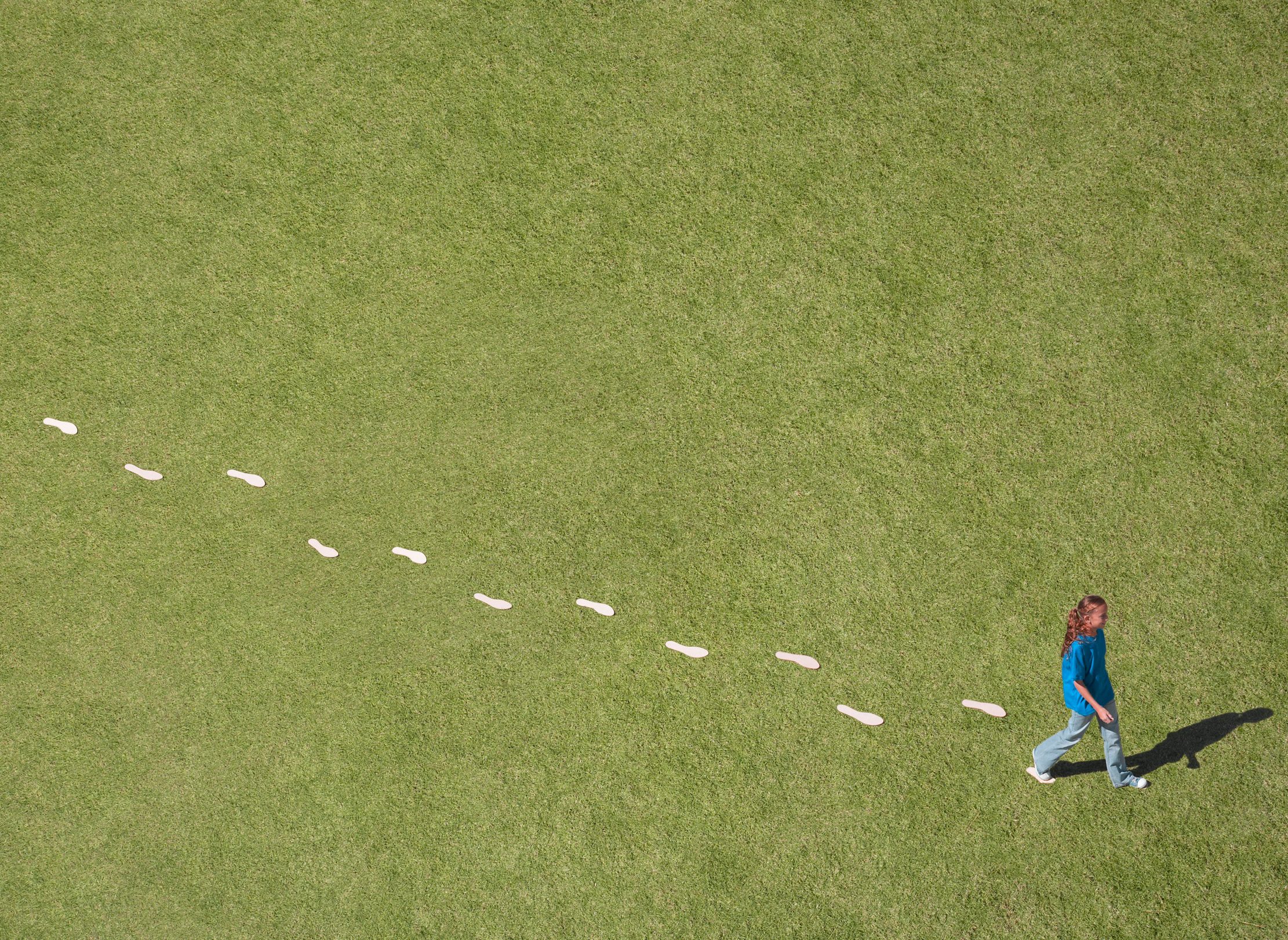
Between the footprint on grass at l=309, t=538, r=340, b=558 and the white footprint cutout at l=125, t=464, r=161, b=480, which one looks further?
the white footprint cutout at l=125, t=464, r=161, b=480

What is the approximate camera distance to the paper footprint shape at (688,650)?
5.59m

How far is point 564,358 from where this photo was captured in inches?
231

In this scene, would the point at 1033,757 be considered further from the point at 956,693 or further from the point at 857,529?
the point at 857,529

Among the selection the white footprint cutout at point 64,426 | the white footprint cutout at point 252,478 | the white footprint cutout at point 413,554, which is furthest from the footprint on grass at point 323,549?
the white footprint cutout at point 64,426

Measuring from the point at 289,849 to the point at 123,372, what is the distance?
3.34m

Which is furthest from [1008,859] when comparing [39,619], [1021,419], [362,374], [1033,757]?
[39,619]

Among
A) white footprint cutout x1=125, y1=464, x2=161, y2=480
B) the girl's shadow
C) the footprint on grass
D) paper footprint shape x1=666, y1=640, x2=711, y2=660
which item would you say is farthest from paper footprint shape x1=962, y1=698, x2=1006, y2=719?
white footprint cutout x1=125, y1=464, x2=161, y2=480

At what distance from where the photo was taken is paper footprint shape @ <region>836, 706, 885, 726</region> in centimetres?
546

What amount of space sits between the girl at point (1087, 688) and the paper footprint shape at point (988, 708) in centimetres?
31

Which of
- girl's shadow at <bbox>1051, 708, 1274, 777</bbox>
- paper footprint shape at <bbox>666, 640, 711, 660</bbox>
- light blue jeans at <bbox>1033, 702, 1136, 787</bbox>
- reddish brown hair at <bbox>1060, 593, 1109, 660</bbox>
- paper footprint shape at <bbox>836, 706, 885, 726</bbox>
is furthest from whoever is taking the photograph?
paper footprint shape at <bbox>666, 640, 711, 660</bbox>

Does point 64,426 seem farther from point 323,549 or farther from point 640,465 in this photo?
point 640,465

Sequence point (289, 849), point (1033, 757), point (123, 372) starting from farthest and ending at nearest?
1. point (123, 372)
2. point (289, 849)
3. point (1033, 757)

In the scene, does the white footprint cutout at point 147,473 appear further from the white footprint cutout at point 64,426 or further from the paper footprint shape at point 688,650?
the paper footprint shape at point 688,650

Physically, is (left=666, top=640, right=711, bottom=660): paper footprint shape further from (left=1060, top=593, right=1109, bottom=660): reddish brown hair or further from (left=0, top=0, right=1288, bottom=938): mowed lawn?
(left=1060, top=593, right=1109, bottom=660): reddish brown hair
